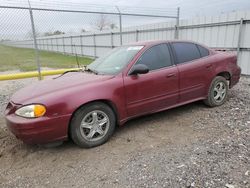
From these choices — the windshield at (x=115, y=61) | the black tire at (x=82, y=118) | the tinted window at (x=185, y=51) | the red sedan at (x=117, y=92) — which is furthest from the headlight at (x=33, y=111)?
the tinted window at (x=185, y=51)

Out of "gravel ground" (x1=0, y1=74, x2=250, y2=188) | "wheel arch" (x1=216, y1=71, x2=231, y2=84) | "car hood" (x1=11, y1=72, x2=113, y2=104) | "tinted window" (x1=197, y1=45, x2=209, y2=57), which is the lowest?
"gravel ground" (x1=0, y1=74, x2=250, y2=188)

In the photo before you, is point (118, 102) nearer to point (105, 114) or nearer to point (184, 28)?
point (105, 114)

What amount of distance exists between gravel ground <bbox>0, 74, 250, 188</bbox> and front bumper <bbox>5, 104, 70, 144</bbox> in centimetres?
35

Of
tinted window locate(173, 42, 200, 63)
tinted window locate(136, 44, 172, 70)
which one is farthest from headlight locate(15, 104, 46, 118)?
tinted window locate(173, 42, 200, 63)

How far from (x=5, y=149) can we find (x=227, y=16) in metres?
8.41

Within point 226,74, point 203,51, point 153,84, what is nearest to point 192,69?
point 203,51

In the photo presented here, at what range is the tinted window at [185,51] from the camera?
4.44 metres

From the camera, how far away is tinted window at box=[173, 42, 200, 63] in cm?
444

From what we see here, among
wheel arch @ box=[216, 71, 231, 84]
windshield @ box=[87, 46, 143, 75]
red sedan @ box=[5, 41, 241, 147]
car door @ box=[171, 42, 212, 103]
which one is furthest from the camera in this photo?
wheel arch @ box=[216, 71, 231, 84]

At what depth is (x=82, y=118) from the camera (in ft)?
11.1

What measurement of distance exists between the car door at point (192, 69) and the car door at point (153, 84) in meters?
0.19

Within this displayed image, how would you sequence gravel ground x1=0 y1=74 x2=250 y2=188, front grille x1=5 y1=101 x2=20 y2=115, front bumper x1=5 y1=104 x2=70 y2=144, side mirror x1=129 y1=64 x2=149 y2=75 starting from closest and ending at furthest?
gravel ground x1=0 y1=74 x2=250 y2=188
front bumper x1=5 y1=104 x2=70 y2=144
front grille x1=5 y1=101 x2=20 y2=115
side mirror x1=129 y1=64 x2=149 y2=75

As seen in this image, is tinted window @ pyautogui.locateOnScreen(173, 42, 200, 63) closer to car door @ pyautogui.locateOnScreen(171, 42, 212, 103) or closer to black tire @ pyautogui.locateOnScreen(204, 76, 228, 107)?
car door @ pyautogui.locateOnScreen(171, 42, 212, 103)

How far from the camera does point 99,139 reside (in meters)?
3.58
